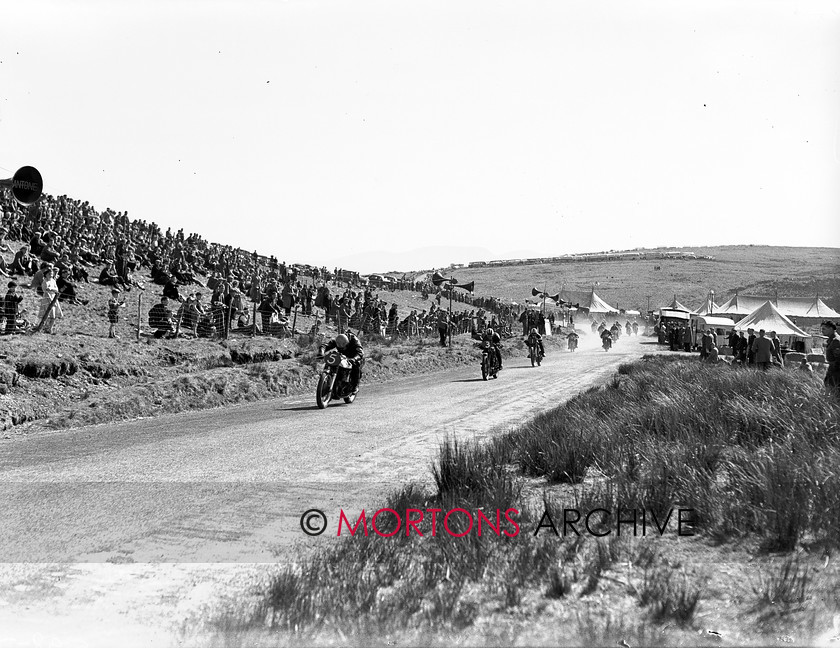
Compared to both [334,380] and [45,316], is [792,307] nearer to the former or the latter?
[334,380]

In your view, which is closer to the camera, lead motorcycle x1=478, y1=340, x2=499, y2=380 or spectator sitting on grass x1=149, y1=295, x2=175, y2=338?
spectator sitting on grass x1=149, y1=295, x2=175, y2=338

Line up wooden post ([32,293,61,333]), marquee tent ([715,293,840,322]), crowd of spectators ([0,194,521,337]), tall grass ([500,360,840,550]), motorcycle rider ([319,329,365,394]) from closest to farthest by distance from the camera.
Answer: tall grass ([500,360,840,550]), motorcycle rider ([319,329,365,394]), wooden post ([32,293,61,333]), crowd of spectators ([0,194,521,337]), marquee tent ([715,293,840,322])

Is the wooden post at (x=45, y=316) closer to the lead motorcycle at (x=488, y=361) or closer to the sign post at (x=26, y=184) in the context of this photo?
the sign post at (x=26, y=184)

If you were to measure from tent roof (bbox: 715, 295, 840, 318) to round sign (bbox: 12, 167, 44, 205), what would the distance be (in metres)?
43.5

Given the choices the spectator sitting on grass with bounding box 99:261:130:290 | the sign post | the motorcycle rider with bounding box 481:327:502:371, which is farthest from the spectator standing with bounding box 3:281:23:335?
the motorcycle rider with bounding box 481:327:502:371

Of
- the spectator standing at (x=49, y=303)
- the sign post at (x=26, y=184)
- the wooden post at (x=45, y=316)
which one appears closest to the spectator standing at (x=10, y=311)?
the wooden post at (x=45, y=316)

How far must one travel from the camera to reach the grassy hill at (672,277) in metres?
110

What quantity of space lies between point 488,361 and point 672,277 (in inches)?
4463

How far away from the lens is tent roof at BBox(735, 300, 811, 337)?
35.7m

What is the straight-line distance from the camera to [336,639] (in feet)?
13.1

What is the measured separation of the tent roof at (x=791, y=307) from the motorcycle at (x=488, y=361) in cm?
2672

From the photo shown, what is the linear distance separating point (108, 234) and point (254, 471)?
26634 millimetres

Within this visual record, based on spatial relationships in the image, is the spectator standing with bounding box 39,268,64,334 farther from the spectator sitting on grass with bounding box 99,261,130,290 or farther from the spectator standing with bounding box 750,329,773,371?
the spectator standing with bounding box 750,329,773,371

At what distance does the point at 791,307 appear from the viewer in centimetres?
4753
